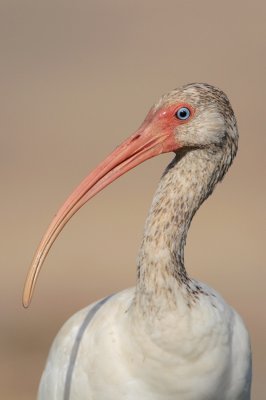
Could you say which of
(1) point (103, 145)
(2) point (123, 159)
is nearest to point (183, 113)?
(2) point (123, 159)

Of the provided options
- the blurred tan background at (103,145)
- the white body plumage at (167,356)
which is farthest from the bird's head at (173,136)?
the blurred tan background at (103,145)

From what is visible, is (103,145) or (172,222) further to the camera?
(103,145)

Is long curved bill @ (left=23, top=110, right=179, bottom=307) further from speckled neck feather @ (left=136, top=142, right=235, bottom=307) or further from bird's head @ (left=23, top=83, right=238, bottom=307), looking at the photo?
speckled neck feather @ (left=136, top=142, right=235, bottom=307)

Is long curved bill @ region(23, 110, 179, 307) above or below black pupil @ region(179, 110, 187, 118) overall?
below

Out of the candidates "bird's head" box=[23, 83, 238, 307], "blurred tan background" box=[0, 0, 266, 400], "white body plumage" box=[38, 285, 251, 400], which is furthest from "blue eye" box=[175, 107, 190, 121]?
"blurred tan background" box=[0, 0, 266, 400]

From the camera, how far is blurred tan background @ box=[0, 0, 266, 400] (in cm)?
1409

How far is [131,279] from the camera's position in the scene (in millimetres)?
14516

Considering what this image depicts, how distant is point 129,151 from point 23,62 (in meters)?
15.6

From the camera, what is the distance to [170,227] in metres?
7.36

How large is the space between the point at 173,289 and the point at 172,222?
0.35 meters

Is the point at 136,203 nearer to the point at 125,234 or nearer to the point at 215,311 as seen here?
the point at 125,234

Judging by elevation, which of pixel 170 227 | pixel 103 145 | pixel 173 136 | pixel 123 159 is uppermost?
pixel 103 145

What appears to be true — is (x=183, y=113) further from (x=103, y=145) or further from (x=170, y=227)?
(x=103, y=145)

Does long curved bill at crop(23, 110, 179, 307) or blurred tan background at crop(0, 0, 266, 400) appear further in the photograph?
blurred tan background at crop(0, 0, 266, 400)
